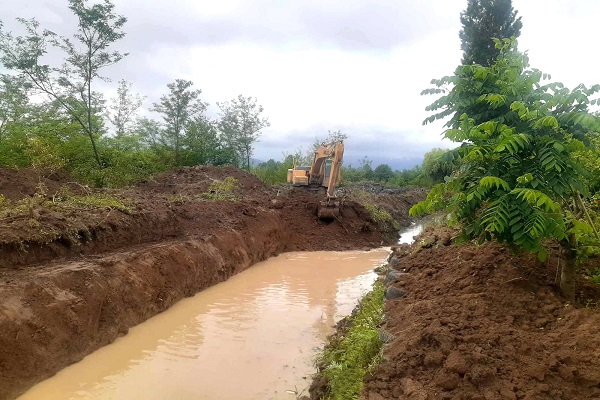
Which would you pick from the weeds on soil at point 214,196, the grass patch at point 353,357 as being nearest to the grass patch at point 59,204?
the weeds on soil at point 214,196

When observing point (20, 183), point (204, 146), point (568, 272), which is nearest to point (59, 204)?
point (20, 183)

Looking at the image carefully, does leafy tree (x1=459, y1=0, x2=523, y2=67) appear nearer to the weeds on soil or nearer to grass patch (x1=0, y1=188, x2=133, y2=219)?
the weeds on soil

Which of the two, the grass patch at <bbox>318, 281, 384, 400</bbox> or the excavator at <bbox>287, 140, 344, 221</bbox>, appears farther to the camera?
the excavator at <bbox>287, 140, 344, 221</bbox>

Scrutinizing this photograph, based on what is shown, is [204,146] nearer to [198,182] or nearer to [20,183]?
[198,182]

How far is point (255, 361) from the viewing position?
287 inches

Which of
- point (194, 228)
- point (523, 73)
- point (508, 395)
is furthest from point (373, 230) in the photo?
point (508, 395)

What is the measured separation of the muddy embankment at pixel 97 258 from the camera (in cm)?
658

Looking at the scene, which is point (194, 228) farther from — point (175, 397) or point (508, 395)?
point (508, 395)

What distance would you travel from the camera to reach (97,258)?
30.6 ft

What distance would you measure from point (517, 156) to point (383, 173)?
6097cm

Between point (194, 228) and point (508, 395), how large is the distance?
11508 millimetres

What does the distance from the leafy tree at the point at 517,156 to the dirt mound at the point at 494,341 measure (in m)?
0.62

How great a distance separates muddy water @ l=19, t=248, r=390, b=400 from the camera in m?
6.26

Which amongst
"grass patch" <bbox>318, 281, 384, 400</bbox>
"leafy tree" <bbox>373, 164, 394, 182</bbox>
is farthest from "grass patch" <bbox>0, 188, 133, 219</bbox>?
"leafy tree" <bbox>373, 164, 394, 182</bbox>
